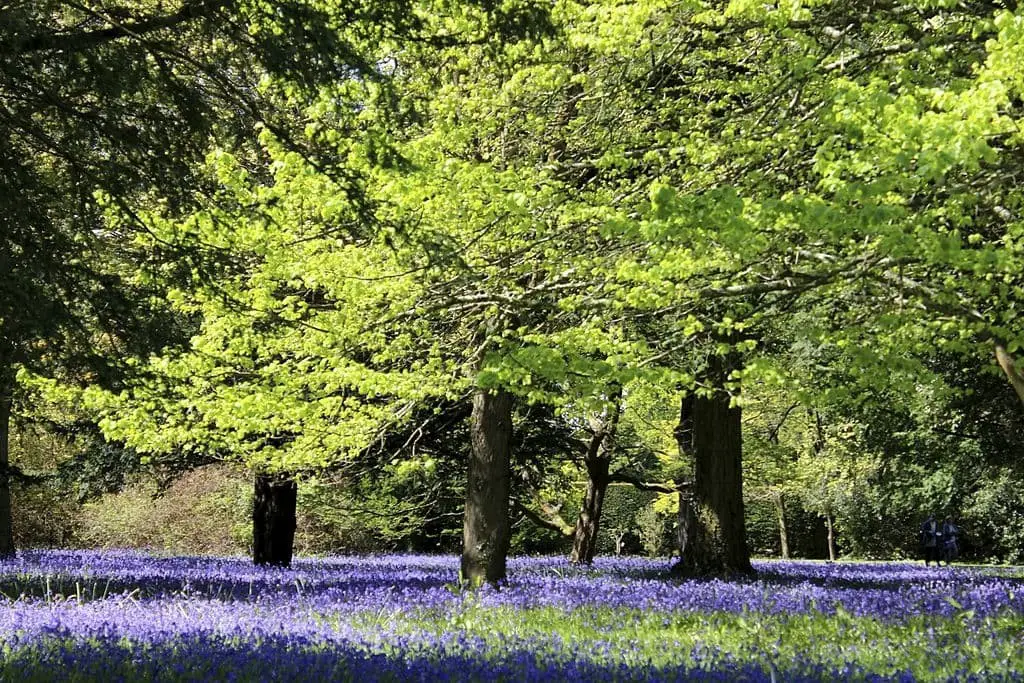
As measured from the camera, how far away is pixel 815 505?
1609 inches

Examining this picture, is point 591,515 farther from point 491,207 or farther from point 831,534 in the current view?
point 831,534

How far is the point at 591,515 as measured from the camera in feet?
72.8

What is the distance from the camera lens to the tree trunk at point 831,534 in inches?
1624

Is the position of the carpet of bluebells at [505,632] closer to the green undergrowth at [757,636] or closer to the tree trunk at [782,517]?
the green undergrowth at [757,636]

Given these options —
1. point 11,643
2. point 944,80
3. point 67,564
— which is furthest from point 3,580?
point 944,80

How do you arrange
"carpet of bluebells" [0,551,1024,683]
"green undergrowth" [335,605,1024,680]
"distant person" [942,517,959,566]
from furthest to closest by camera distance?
"distant person" [942,517,959,566]
"green undergrowth" [335,605,1024,680]
"carpet of bluebells" [0,551,1024,683]

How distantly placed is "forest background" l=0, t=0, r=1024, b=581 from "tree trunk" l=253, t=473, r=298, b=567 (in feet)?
5.76

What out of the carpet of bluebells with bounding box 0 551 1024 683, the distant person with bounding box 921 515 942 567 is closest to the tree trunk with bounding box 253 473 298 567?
the carpet of bluebells with bounding box 0 551 1024 683

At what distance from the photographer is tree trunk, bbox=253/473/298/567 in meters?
17.9

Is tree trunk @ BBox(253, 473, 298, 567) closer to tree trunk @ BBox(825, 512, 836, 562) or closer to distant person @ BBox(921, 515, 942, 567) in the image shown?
distant person @ BBox(921, 515, 942, 567)

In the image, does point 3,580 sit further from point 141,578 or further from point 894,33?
point 894,33

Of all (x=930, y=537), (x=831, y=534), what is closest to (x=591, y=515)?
(x=930, y=537)

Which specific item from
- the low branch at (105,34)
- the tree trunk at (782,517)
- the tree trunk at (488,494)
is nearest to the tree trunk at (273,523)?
the tree trunk at (488,494)

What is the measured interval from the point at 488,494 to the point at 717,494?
15.5 feet
